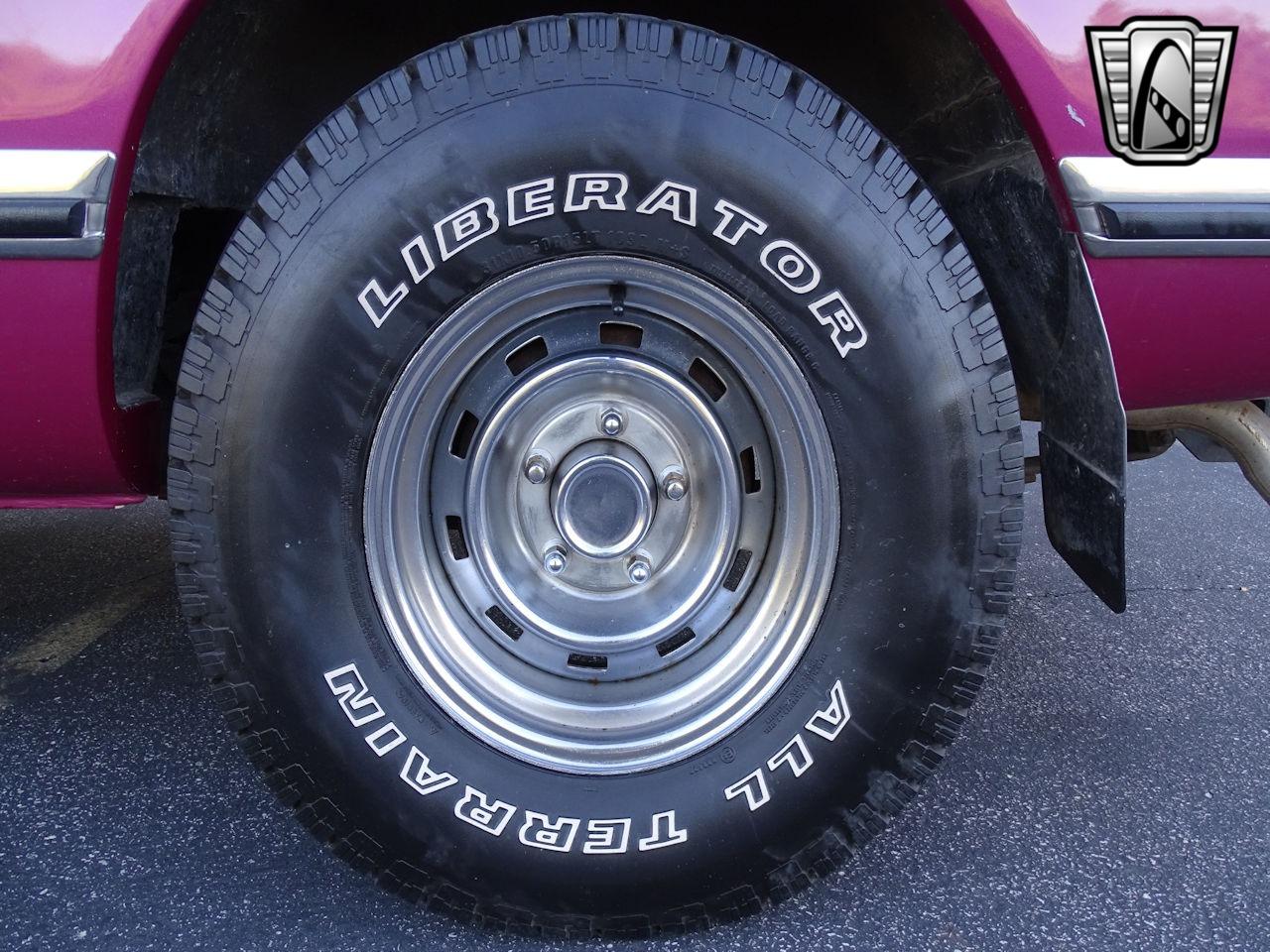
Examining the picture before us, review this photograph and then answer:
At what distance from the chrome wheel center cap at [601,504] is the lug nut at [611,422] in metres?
0.04

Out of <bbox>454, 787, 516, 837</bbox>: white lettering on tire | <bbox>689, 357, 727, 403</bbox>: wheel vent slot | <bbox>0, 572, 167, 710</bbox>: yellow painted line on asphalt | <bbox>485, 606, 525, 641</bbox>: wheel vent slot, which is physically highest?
<bbox>689, 357, 727, 403</bbox>: wheel vent slot

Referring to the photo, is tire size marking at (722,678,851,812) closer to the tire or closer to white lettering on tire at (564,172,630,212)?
the tire

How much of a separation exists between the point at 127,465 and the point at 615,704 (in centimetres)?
85

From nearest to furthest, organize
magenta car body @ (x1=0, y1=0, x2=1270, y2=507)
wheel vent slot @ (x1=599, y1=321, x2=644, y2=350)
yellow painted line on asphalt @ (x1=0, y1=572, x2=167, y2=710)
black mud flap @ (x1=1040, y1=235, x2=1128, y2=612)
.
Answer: magenta car body @ (x1=0, y1=0, x2=1270, y2=507) → black mud flap @ (x1=1040, y1=235, x2=1128, y2=612) → wheel vent slot @ (x1=599, y1=321, x2=644, y2=350) → yellow painted line on asphalt @ (x1=0, y1=572, x2=167, y2=710)

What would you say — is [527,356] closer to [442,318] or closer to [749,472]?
[442,318]

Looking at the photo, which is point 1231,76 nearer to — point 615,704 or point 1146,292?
point 1146,292

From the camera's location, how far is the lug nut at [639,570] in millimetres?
1636

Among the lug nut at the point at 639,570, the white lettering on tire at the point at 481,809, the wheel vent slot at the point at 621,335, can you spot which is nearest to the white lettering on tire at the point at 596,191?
the wheel vent slot at the point at 621,335

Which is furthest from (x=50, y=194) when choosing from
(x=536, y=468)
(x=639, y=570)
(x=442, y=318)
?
(x=639, y=570)

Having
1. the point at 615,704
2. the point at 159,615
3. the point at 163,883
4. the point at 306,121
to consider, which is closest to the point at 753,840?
the point at 615,704

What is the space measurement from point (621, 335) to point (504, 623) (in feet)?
1.65

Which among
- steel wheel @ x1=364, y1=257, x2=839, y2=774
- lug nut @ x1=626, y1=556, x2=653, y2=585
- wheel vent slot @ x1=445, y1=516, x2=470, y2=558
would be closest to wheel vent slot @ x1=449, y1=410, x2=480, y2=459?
steel wheel @ x1=364, y1=257, x2=839, y2=774

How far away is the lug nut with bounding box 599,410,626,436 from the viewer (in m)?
1.61

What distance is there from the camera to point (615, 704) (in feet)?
5.24
